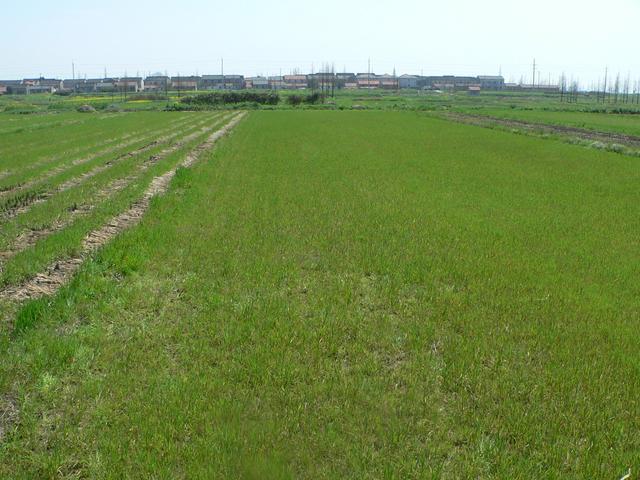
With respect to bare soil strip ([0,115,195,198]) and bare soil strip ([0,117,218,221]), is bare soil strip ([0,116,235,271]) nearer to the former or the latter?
bare soil strip ([0,117,218,221])

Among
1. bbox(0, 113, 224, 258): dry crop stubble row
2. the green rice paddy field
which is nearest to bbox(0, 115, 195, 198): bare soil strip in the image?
bbox(0, 113, 224, 258): dry crop stubble row

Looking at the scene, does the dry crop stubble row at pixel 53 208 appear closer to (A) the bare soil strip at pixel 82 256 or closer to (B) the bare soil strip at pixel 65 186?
(B) the bare soil strip at pixel 65 186

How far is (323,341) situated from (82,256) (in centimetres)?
583

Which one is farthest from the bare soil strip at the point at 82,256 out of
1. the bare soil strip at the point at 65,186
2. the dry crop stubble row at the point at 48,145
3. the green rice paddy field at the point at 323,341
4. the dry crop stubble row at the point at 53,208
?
the dry crop stubble row at the point at 48,145

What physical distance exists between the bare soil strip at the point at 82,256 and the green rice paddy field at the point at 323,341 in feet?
0.64

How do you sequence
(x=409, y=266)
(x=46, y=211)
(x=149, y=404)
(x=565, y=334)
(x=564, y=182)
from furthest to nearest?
(x=564, y=182), (x=46, y=211), (x=409, y=266), (x=565, y=334), (x=149, y=404)

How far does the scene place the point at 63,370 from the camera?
5.97 meters

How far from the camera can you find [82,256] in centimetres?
1020

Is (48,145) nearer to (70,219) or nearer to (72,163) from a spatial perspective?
(72,163)

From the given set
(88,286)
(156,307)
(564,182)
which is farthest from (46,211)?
(564,182)

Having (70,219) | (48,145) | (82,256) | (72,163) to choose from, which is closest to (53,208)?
(70,219)

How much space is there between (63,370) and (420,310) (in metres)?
4.91

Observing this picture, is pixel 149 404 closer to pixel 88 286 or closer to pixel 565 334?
pixel 88 286

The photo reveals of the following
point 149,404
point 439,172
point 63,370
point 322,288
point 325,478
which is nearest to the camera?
point 325,478
